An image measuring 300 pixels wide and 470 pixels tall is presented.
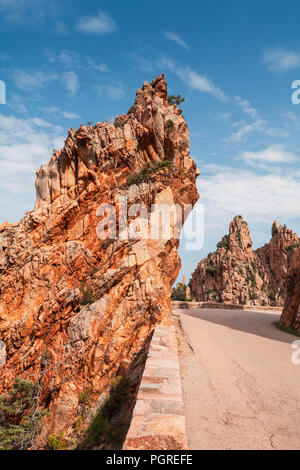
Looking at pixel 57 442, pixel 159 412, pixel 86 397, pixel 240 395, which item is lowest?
pixel 57 442

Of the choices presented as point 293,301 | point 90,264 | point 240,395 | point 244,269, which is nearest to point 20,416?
point 90,264

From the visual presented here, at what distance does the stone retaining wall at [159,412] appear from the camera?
10.1 ft

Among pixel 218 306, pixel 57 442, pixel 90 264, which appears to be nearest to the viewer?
pixel 57 442

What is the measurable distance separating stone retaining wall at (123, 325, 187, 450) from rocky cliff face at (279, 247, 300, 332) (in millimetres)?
10437

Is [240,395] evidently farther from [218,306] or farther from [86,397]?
[218,306]

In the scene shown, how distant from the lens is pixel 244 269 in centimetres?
5719

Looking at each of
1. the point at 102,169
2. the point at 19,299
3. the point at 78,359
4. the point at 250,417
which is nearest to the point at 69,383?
the point at 78,359

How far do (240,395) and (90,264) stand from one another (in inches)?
455

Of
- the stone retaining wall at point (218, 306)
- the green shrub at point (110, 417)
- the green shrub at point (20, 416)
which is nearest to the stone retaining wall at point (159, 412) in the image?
the green shrub at point (110, 417)

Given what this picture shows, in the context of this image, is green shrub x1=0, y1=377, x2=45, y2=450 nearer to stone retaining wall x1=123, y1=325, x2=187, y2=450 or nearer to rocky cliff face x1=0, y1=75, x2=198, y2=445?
rocky cliff face x1=0, y1=75, x2=198, y2=445

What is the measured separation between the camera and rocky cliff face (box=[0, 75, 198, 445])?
11086 mm

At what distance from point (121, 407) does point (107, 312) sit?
459 centimetres

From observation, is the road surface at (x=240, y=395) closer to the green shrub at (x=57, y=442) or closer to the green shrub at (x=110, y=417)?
the green shrub at (x=110, y=417)
